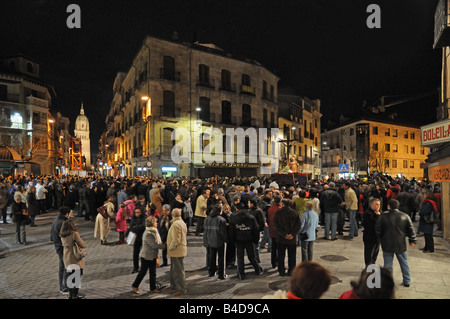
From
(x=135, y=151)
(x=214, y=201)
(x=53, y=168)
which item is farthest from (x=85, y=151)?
(x=214, y=201)

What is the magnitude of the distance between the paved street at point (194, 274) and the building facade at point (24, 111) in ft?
117

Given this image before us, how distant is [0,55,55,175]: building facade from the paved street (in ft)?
117

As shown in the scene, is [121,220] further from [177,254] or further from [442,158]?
[442,158]

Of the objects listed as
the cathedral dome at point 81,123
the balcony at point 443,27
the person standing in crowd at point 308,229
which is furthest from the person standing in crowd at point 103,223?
the cathedral dome at point 81,123

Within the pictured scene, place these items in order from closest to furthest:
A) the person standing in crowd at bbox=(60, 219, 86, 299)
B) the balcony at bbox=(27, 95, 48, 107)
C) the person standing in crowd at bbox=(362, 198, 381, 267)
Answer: the person standing in crowd at bbox=(60, 219, 86, 299), the person standing in crowd at bbox=(362, 198, 381, 267), the balcony at bbox=(27, 95, 48, 107)

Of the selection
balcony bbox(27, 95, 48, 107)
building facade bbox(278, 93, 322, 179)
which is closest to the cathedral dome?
balcony bbox(27, 95, 48, 107)

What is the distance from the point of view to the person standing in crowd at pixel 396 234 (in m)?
6.19

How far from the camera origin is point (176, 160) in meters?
33.1

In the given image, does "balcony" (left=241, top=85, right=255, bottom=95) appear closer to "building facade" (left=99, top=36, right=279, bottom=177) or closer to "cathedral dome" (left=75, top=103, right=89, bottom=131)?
"building facade" (left=99, top=36, right=279, bottom=177)

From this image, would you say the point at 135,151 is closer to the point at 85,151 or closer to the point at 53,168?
the point at 53,168

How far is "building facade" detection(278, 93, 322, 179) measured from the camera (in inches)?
1791

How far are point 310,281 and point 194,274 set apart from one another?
5.29 metres
